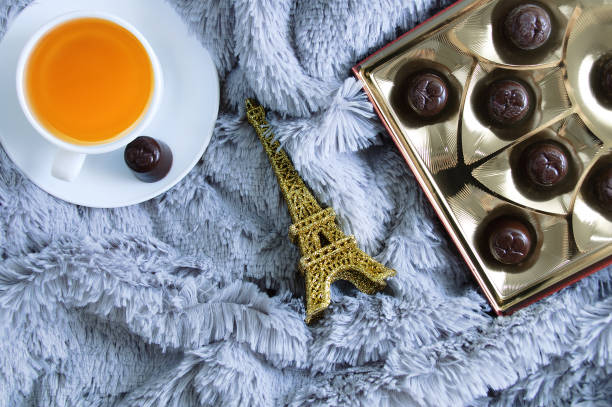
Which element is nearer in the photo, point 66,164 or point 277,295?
point 66,164

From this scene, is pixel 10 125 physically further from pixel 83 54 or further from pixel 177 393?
pixel 177 393

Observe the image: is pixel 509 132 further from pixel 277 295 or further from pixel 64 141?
pixel 64 141

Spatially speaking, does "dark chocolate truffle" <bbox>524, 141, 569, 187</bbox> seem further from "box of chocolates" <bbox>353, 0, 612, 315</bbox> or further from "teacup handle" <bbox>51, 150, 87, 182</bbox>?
"teacup handle" <bbox>51, 150, 87, 182</bbox>

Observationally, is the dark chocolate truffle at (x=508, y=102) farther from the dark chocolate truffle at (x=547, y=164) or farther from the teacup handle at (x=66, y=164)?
the teacup handle at (x=66, y=164)

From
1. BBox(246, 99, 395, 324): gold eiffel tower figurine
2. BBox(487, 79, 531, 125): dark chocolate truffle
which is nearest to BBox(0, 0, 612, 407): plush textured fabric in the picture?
BBox(246, 99, 395, 324): gold eiffel tower figurine

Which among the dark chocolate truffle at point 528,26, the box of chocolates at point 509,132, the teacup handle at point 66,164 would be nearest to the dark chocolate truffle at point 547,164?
the box of chocolates at point 509,132

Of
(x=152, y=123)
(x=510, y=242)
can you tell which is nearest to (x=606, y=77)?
(x=510, y=242)
